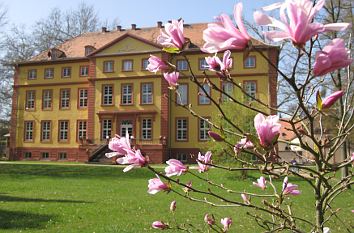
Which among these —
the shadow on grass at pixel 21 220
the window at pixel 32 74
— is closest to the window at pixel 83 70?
the window at pixel 32 74

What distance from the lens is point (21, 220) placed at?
9438 millimetres

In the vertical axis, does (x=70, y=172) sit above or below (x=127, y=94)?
below

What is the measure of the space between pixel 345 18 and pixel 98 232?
716 inches

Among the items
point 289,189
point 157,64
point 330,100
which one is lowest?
point 289,189

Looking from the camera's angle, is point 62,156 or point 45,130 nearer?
point 62,156

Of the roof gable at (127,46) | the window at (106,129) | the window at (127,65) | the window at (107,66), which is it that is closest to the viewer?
the roof gable at (127,46)

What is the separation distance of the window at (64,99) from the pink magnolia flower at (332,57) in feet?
141

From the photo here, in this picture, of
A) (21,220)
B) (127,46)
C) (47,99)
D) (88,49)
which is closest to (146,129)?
(127,46)

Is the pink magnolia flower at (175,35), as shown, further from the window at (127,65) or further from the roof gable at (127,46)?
the window at (127,65)

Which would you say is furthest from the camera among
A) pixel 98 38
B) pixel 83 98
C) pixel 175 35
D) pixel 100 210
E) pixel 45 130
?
pixel 98 38

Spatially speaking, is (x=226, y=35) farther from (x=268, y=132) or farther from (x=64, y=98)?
(x=64, y=98)

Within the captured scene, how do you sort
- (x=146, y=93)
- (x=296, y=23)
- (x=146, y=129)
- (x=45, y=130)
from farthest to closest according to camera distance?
(x=45, y=130) < (x=146, y=93) < (x=146, y=129) < (x=296, y=23)

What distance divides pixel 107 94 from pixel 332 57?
3949 cm

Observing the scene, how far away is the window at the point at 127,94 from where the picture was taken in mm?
39469
